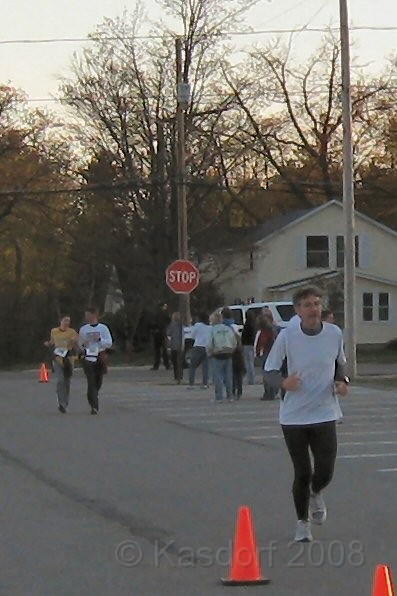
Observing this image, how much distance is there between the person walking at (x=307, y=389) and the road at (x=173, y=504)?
1.73 ft

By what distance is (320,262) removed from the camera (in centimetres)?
6488

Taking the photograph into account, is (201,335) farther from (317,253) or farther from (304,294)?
(317,253)

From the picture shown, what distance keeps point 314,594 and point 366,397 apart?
65.8 feet

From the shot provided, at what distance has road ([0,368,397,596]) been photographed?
921cm

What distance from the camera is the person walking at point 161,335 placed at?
133ft

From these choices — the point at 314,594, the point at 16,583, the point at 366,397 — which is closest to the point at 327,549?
the point at 314,594

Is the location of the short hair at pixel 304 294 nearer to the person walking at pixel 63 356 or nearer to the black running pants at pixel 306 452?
the black running pants at pixel 306 452

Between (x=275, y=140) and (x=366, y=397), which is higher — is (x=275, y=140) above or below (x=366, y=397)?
above

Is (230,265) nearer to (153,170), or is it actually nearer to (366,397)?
(153,170)

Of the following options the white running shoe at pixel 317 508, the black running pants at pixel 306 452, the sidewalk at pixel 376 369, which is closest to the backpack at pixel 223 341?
the sidewalk at pixel 376 369

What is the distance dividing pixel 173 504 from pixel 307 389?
279 cm

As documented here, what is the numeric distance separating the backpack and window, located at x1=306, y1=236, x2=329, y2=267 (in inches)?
1504

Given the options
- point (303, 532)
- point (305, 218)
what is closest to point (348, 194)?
point (303, 532)

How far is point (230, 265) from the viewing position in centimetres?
5684
